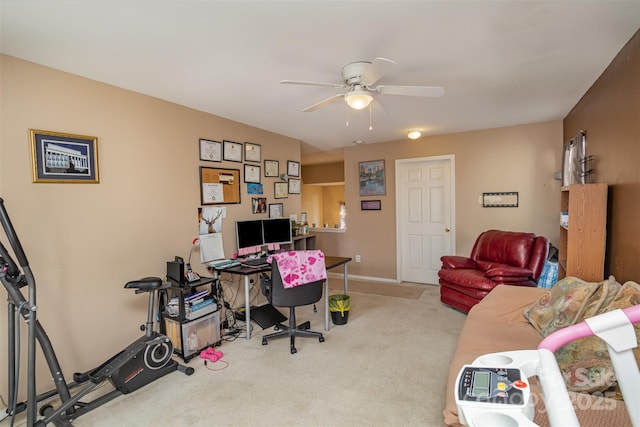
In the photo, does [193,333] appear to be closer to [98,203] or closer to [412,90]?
[98,203]

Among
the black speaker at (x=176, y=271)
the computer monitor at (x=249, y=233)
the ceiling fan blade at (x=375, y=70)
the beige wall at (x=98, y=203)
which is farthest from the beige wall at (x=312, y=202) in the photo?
the ceiling fan blade at (x=375, y=70)

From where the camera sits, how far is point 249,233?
377 centimetres

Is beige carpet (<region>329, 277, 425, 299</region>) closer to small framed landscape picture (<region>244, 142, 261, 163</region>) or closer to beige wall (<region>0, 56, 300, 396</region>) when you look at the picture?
small framed landscape picture (<region>244, 142, 261, 163</region>)

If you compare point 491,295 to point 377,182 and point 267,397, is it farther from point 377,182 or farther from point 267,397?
point 377,182

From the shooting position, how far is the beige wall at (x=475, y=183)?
13.7 feet

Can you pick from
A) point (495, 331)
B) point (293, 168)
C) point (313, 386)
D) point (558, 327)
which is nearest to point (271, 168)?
point (293, 168)

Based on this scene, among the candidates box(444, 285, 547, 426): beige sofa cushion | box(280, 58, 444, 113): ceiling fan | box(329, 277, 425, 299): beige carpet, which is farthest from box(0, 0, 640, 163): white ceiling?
box(329, 277, 425, 299): beige carpet

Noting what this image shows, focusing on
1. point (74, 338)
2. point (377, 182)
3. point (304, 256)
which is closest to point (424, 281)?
point (377, 182)

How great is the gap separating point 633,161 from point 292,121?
10.1ft

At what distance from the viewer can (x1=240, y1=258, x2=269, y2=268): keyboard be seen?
3357 millimetres

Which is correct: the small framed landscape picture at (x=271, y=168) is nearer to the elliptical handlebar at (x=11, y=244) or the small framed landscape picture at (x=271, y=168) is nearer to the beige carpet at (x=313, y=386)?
the beige carpet at (x=313, y=386)

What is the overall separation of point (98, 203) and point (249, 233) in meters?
1.58

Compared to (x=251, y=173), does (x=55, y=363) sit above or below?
below

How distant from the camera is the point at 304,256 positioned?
295cm
